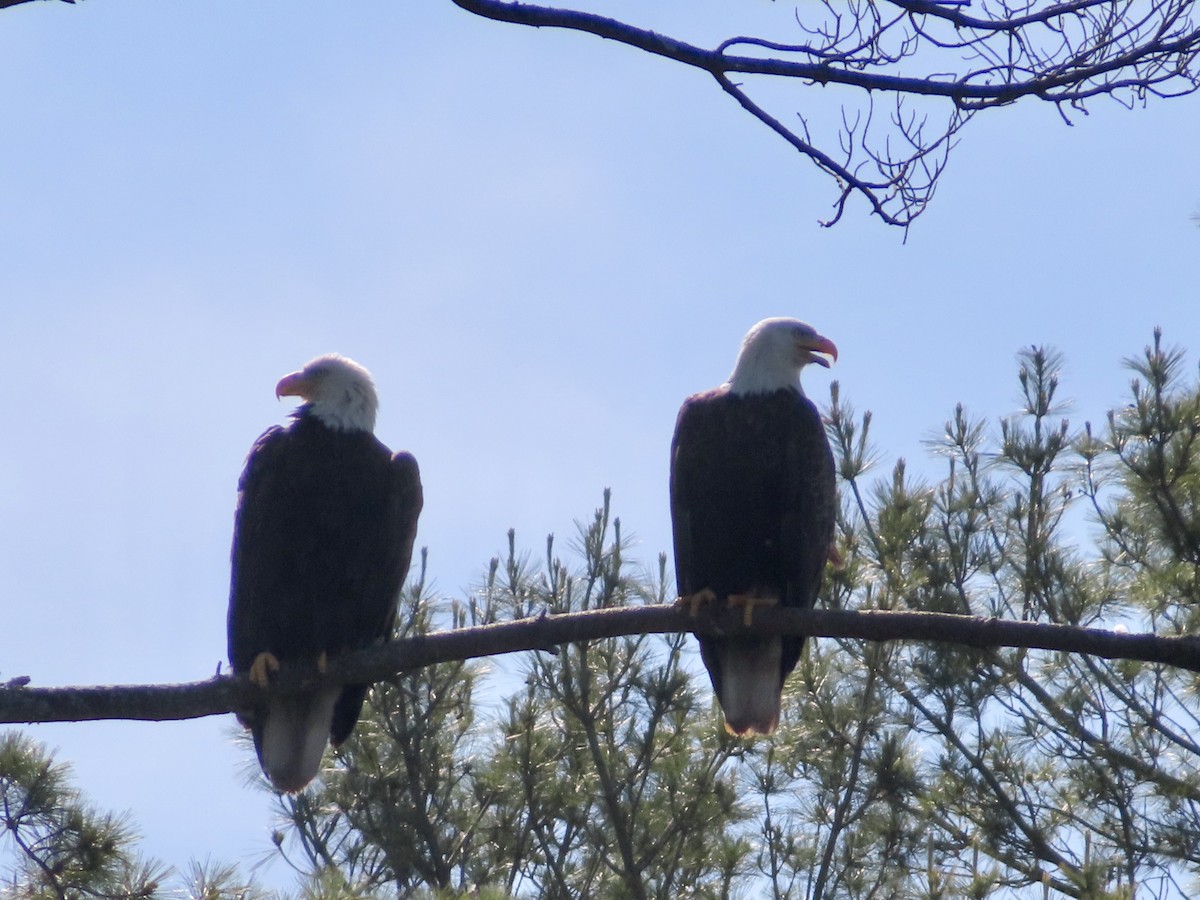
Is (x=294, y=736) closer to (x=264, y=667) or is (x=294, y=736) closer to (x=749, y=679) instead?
(x=264, y=667)

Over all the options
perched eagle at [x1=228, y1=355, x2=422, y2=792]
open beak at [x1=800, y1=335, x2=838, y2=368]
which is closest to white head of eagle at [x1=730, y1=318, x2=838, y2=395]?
open beak at [x1=800, y1=335, x2=838, y2=368]

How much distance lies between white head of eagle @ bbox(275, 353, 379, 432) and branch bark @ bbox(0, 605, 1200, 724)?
96cm

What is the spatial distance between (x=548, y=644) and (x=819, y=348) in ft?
5.92

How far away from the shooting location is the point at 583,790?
596 centimetres

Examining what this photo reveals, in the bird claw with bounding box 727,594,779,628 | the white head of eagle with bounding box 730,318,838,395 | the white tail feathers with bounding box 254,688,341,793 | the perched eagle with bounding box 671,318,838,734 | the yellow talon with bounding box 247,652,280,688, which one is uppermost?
the white head of eagle with bounding box 730,318,838,395

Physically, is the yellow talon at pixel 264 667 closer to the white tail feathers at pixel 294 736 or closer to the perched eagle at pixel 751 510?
the white tail feathers at pixel 294 736

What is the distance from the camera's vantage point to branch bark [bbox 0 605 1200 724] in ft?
11.0

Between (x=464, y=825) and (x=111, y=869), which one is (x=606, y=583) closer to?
(x=464, y=825)

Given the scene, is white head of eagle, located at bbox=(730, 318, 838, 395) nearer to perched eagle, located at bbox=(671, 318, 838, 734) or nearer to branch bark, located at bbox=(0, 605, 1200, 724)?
perched eagle, located at bbox=(671, 318, 838, 734)

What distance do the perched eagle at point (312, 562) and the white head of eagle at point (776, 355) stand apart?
1029mm

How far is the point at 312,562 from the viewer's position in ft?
14.4

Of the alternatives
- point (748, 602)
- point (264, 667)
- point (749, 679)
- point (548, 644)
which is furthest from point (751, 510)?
point (264, 667)

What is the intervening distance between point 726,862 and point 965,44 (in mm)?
3273

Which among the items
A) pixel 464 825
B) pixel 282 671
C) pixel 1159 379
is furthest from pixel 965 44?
pixel 464 825
